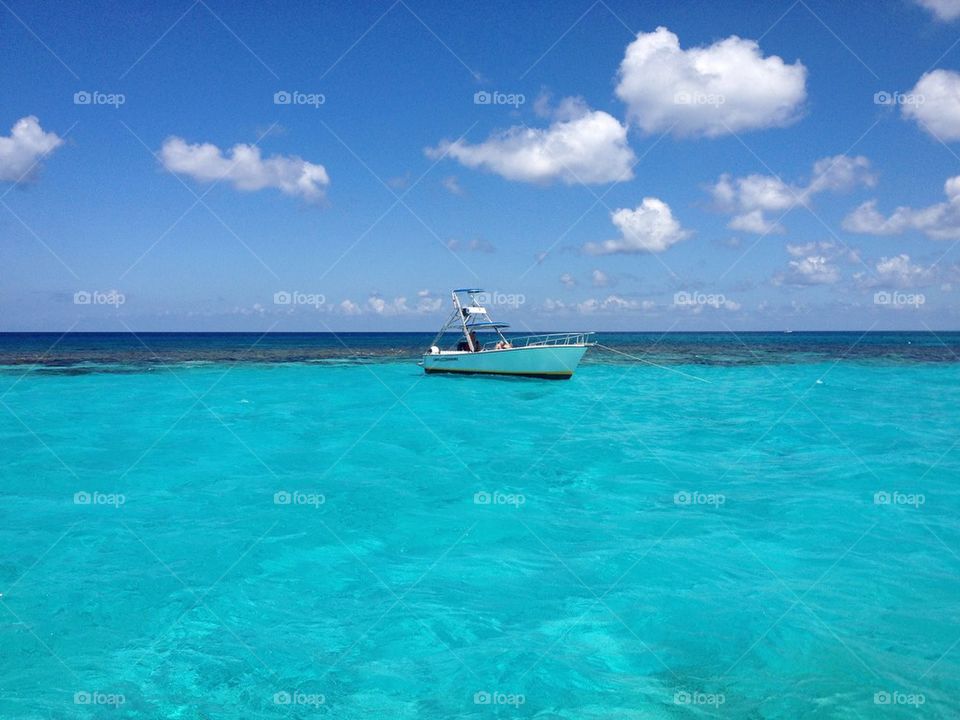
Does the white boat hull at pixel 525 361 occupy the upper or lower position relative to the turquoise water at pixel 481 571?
upper

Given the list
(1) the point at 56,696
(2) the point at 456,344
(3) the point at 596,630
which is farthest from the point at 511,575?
(2) the point at 456,344

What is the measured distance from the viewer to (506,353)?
36469 mm

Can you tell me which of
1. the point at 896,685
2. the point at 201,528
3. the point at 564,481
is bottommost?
the point at 896,685

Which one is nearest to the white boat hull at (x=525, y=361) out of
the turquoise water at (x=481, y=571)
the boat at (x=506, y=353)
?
the boat at (x=506, y=353)

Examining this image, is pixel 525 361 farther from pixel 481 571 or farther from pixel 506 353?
pixel 481 571

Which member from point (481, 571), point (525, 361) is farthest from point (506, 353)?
point (481, 571)

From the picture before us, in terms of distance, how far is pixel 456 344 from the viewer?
134 feet

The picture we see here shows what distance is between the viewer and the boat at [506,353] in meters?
36.2

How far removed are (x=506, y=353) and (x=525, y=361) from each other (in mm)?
1349

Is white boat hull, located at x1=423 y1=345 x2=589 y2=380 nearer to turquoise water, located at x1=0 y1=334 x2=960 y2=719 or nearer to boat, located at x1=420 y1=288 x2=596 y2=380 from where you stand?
boat, located at x1=420 y1=288 x2=596 y2=380

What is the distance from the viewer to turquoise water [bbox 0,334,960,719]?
23.3ft

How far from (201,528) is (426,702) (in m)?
8.01

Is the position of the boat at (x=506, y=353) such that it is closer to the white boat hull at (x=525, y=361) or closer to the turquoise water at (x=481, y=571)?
the white boat hull at (x=525, y=361)

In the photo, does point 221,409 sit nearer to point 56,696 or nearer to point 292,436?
point 292,436
